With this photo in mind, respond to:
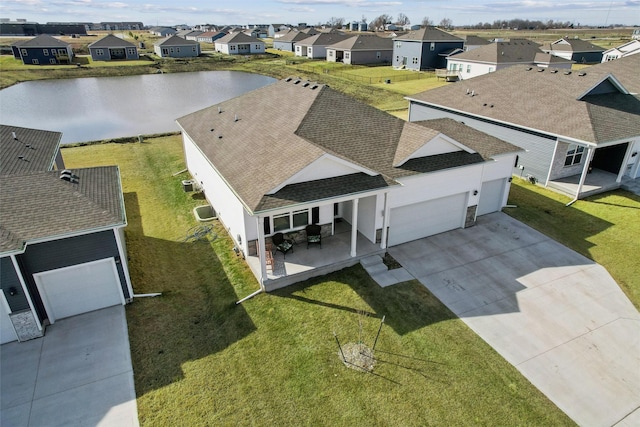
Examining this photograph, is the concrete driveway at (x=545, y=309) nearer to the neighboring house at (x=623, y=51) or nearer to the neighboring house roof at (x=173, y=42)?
the neighboring house at (x=623, y=51)

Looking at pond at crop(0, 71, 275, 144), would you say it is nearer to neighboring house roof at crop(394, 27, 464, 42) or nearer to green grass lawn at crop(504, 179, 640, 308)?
neighboring house roof at crop(394, 27, 464, 42)

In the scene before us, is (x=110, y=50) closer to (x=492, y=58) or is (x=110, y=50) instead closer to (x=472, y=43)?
(x=472, y=43)

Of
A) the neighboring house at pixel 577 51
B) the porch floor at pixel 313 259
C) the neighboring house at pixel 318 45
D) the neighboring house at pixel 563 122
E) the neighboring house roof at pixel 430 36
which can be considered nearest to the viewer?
the porch floor at pixel 313 259

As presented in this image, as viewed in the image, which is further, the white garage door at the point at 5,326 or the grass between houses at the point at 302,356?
the white garage door at the point at 5,326

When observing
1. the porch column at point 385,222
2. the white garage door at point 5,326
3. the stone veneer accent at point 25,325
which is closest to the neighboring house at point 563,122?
the porch column at point 385,222

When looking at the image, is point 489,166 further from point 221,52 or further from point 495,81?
point 221,52

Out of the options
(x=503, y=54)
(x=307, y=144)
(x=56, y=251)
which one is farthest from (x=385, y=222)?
(x=503, y=54)

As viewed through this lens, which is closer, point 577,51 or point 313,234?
point 313,234
